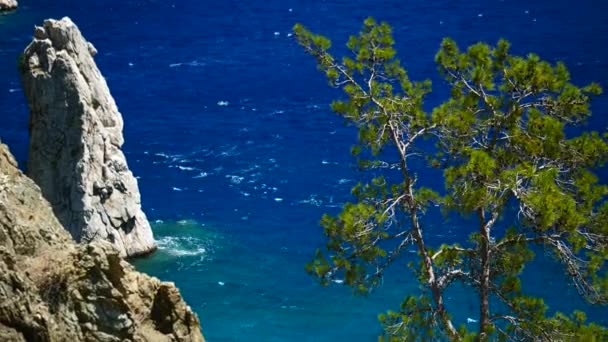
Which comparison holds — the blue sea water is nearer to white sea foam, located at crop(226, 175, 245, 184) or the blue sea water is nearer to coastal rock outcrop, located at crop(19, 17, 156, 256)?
white sea foam, located at crop(226, 175, 245, 184)

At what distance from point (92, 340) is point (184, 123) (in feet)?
221

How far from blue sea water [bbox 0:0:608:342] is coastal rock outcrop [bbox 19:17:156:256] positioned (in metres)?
5.29

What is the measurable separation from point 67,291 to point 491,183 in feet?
34.2

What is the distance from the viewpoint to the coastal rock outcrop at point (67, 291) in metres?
16.3

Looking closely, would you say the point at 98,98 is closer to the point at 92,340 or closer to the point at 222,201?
the point at 222,201

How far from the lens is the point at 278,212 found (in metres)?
69.1

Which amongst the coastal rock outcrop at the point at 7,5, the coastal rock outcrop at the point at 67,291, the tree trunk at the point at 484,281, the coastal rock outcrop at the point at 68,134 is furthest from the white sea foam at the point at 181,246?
the coastal rock outcrop at the point at 7,5

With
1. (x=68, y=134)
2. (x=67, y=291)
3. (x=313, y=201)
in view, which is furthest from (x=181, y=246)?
(x=67, y=291)

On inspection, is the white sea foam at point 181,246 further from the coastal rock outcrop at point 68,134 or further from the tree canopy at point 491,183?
the tree canopy at point 491,183

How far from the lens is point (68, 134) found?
5538 centimetres

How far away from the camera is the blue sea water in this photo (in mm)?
58250

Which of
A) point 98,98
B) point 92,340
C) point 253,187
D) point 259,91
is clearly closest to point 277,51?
point 259,91

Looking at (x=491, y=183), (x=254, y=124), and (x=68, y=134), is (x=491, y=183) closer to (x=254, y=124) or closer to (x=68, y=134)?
(x=68, y=134)

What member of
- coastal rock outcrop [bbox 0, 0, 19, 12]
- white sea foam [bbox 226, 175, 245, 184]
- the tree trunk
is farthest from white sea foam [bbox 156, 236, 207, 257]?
coastal rock outcrop [bbox 0, 0, 19, 12]
